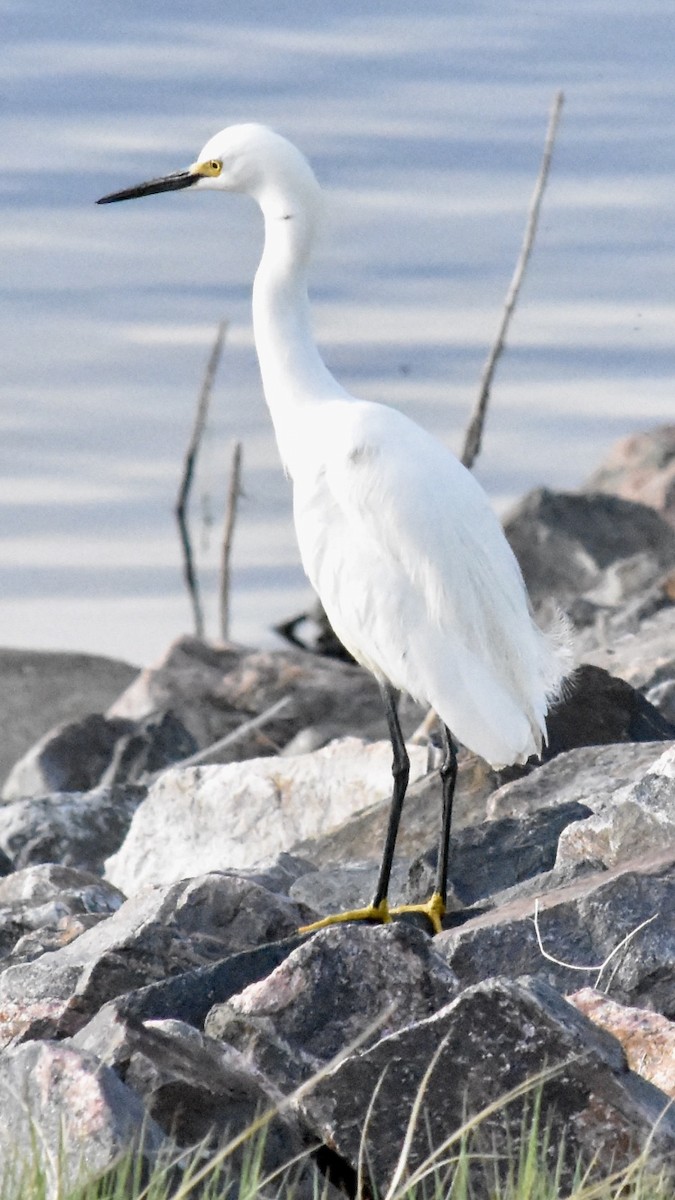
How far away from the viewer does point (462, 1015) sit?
11.9ft

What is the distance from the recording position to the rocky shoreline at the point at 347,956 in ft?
11.8

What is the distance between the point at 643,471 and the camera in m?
20.0

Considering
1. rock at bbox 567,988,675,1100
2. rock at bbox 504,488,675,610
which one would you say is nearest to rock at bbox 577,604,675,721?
rock at bbox 567,988,675,1100

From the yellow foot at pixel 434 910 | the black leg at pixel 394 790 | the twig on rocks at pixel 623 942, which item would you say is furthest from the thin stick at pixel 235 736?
the twig on rocks at pixel 623 942

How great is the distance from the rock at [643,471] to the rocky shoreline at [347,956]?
391 inches

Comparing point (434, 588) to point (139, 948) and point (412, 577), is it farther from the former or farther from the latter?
point (139, 948)

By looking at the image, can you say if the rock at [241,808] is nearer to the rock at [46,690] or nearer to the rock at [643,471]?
the rock at [46,690]

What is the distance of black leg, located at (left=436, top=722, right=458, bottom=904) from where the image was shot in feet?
18.3

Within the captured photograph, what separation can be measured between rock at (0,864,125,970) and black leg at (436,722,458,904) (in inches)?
46.5

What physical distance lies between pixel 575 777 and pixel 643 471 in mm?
14041

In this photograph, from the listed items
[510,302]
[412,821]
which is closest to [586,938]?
[412,821]

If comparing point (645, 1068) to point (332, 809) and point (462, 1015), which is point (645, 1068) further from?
point (332, 809)

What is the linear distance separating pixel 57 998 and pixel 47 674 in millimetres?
11803

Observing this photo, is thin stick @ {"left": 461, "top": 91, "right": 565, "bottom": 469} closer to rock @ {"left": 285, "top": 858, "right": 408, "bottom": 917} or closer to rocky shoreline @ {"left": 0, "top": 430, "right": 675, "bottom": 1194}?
rocky shoreline @ {"left": 0, "top": 430, "right": 675, "bottom": 1194}
